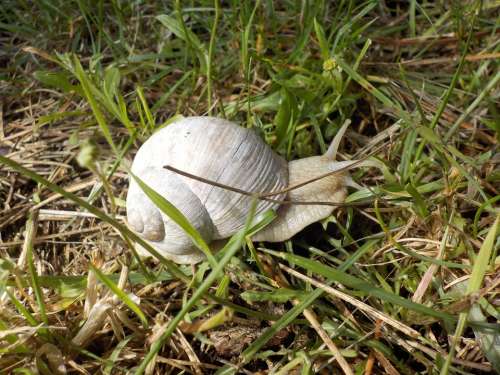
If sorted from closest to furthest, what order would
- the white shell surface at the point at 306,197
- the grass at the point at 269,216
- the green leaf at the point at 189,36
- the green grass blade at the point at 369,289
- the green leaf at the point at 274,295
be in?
1. the green grass blade at the point at 369,289
2. the grass at the point at 269,216
3. the green leaf at the point at 274,295
4. the white shell surface at the point at 306,197
5. the green leaf at the point at 189,36

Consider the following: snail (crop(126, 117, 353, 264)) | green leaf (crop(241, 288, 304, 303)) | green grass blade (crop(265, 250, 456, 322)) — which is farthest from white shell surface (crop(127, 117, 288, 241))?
green grass blade (crop(265, 250, 456, 322))

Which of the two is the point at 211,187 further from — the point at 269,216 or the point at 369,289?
the point at 369,289

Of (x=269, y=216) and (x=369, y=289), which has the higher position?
(x=269, y=216)

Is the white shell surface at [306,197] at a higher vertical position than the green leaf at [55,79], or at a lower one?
lower

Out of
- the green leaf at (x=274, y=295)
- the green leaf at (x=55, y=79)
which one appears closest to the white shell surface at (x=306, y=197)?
the green leaf at (x=274, y=295)

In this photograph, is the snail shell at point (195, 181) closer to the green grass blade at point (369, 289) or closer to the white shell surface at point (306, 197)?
the white shell surface at point (306, 197)

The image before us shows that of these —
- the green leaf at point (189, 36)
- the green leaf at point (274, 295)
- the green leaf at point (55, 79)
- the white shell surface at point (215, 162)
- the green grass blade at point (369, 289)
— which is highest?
the green leaf at point (189, 36)

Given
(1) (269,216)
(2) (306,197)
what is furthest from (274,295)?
(2) (306,197)
